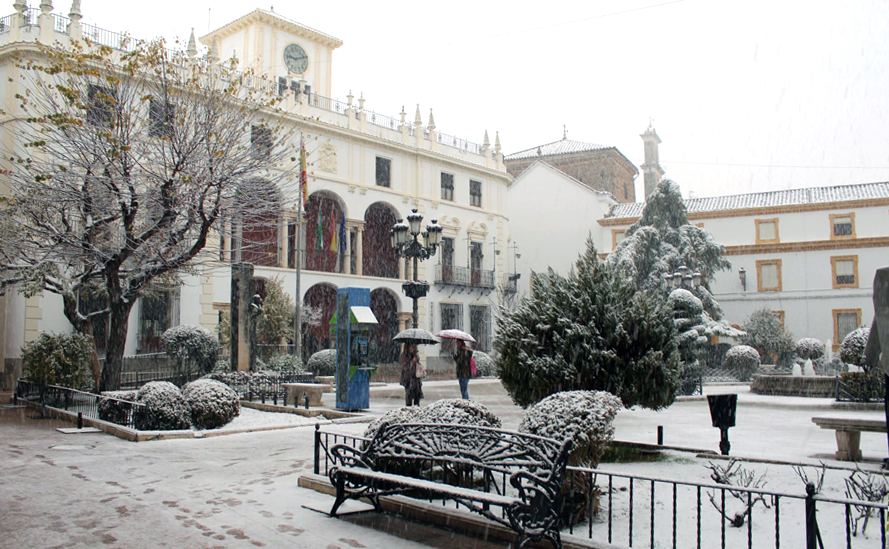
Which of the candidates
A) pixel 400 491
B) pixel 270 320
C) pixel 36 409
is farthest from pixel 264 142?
pixel 400 491

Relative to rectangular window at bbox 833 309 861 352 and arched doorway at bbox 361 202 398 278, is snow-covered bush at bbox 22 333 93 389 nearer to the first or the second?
arched doorway at bbox 361 202 398 278

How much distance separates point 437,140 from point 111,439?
27.6 metres

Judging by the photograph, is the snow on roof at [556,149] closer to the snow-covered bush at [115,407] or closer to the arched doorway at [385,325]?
the arched doorway at [385,325]

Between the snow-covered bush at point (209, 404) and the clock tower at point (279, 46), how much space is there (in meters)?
22.4

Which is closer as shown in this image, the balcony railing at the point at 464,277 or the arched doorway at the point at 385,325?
the arched doorway at the point at 385,325

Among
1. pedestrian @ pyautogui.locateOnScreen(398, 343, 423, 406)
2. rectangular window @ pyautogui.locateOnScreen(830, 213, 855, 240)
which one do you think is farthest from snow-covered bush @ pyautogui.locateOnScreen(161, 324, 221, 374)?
rectangular window @ pyautogui.locateOnScreen(830, 213, 855, 240)

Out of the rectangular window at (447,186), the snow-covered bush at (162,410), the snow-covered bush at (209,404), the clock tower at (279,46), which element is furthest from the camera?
the rectangular window at (447,186)

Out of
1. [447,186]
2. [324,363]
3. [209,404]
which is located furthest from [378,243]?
[209,404]

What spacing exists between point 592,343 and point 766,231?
36.2 meters

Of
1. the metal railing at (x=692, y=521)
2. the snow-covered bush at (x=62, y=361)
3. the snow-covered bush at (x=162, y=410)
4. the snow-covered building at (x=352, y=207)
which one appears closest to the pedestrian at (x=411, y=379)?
the snow-covered bush at (x=162, y=410)

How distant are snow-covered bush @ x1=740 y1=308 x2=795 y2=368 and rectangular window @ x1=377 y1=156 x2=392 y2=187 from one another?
19156 millimetres

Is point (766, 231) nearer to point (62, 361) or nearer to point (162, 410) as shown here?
point (62, 361)

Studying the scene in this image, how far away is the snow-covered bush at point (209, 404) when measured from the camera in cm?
1173

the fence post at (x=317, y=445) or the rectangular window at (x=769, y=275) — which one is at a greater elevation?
the rectangular window at (x=769, y=275)
